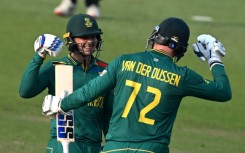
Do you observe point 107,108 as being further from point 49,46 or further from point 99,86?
point 99,86

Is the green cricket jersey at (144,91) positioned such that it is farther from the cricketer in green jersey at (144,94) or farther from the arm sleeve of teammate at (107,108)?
the arm sleeve of teammate at (107,108)

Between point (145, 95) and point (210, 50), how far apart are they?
2.96 ft

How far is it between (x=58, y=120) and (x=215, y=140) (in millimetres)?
5632

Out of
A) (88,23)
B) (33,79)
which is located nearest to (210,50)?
(88,23)

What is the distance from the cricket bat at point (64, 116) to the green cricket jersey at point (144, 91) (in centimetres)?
60

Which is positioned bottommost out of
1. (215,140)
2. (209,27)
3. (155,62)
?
(215,140)

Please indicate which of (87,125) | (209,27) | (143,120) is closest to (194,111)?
(209,27)

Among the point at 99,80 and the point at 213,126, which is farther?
the point at 213,126

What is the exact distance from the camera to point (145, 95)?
21.8ft

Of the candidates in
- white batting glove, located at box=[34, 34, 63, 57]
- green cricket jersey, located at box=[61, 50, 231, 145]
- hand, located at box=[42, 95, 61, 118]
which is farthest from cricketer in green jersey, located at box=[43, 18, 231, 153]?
white batting glove, located at box=[34, 34, 63, 57]

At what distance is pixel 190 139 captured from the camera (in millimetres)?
12297

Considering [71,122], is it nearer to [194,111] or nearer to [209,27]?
[194,111]

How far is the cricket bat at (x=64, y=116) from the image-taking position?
23.9 ft

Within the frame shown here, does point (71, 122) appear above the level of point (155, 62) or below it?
below
